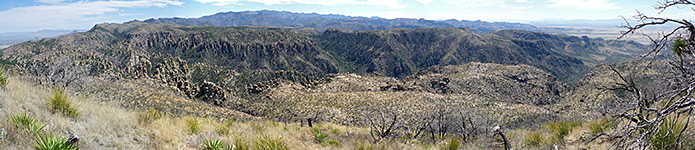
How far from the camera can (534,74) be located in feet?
373

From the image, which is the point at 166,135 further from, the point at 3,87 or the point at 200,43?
the point at 200,43

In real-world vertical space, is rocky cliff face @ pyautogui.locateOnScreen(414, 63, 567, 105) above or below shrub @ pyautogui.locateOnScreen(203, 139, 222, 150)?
below

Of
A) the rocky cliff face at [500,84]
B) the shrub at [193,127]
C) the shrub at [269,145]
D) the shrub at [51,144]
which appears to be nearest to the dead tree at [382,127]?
the shrub at [269,145]

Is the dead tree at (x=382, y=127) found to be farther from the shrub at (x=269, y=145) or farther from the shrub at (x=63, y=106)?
the shrub at (x=63, y=106)

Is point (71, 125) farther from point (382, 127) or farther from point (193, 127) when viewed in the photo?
point (382, 127)

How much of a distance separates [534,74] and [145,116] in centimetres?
13574

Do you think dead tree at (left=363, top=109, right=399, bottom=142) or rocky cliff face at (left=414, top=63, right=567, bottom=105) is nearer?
dead tree at (left=363, top=109, right=399, bottom=142)

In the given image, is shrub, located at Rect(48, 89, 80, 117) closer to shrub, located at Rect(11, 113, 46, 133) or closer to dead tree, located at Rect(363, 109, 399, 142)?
shrub, located at Rect(11, 113, 46, 133)

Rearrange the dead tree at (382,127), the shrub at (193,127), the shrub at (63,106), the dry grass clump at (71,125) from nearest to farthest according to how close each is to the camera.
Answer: the dry grass clump at (71,125) → the shrub at (63,106) → the shrub at (193,127) → the dead tree at (382,127)

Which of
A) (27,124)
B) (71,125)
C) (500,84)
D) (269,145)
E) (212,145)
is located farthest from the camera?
(500,84)

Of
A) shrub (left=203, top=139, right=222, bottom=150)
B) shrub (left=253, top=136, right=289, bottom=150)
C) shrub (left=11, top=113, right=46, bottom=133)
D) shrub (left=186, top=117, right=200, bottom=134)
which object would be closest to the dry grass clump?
shrub (left=11, top=113, right=46, bottom=133)

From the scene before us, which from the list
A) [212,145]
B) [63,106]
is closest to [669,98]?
[212,145]

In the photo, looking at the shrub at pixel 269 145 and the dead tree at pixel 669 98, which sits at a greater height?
the dead tree at pixel 669 98

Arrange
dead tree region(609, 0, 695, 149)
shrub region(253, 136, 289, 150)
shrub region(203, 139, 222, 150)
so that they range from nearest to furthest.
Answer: dead tree region(609, 0, 695, 149) < shrub region(203, 139, 222, 150) < shrub region(253, 136, 289, 150)
